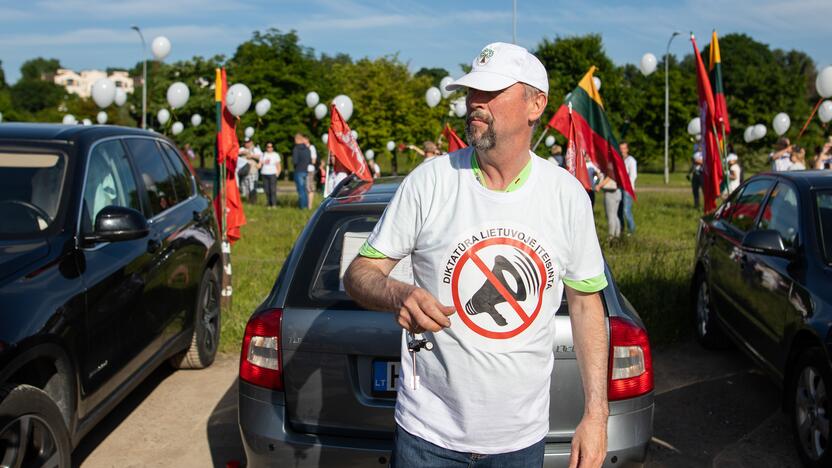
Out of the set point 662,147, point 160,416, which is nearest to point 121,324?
point 160,416

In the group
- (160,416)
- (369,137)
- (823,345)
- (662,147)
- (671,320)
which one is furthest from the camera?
(662,147)

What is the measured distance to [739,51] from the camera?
69.8 m

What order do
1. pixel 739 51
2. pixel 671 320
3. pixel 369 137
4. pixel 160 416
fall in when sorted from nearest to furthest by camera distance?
pixel 160 416, pixel 671 320, pixel 369 137, pixel 739 51

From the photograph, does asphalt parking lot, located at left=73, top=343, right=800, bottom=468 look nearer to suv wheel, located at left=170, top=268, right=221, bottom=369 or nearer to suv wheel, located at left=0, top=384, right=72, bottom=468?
suv wheel, located at left=170, top=268, right=221, bottom=369

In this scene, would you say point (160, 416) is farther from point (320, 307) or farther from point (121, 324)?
point (320, 307)

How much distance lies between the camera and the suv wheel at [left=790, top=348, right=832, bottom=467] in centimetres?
416

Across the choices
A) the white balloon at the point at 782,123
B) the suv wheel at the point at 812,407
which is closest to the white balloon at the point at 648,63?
the white balloon at the point at 782,123

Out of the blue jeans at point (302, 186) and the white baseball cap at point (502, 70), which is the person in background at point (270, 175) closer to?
the blue jeans at point (302, 186)

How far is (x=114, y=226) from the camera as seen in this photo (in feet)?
13.4

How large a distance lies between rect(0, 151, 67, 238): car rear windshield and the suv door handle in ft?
2.53

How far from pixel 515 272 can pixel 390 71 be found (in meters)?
55.2

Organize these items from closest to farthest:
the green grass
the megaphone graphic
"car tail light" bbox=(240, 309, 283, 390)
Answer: the megaphone graphic, "car tail light" bbox=(240, 309, 283, 390), the green grass

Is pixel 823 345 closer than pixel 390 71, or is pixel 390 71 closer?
pixel 823 345

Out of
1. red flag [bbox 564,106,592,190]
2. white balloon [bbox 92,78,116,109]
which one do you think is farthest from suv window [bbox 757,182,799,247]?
white balloon [bbox 92,78,116,109]
